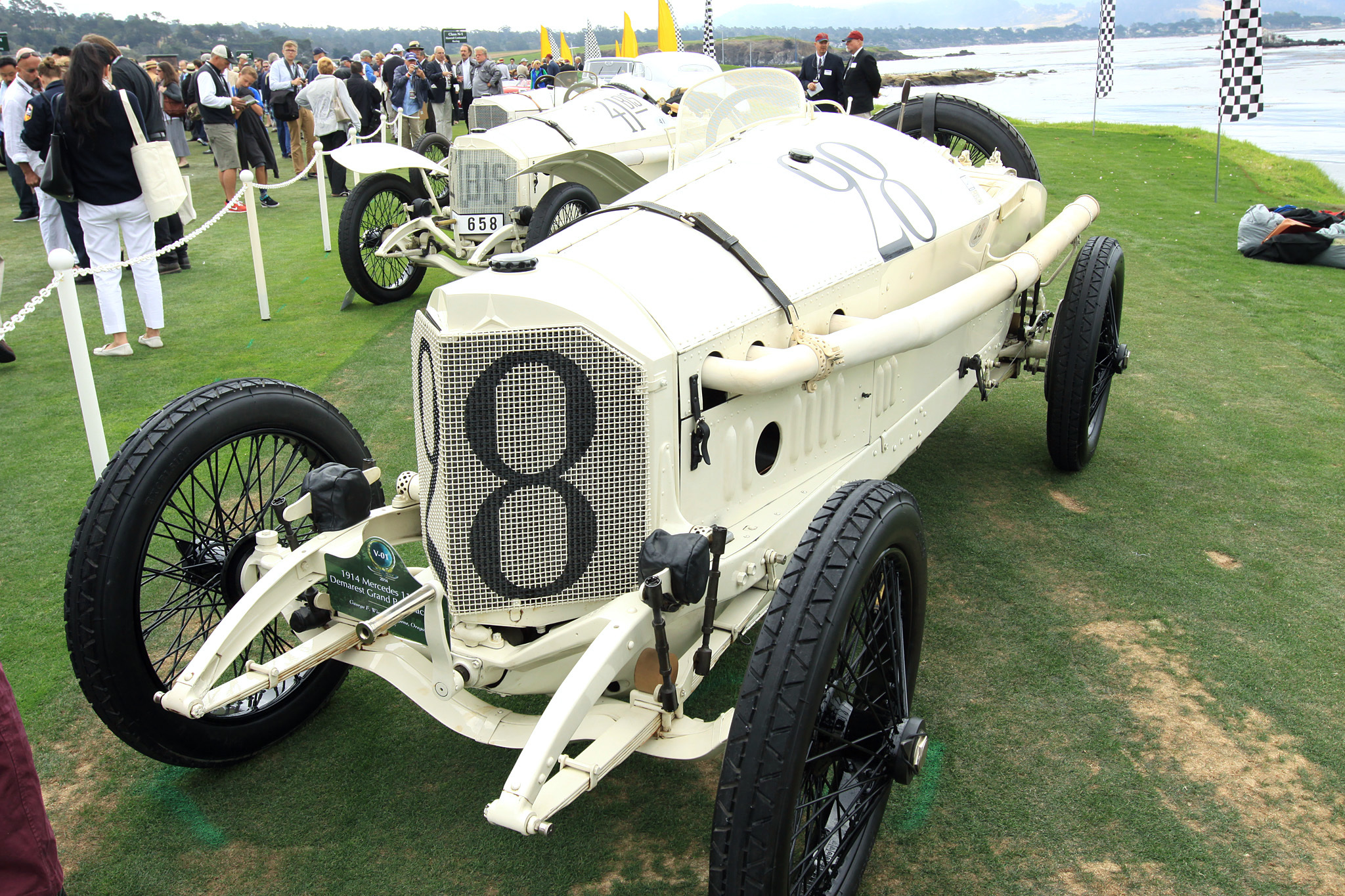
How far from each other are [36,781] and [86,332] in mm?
7025

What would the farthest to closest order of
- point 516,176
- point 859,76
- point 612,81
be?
1. point 859,76
2. point 612,81
3. point 516,176

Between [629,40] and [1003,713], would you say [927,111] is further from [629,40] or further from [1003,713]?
[629,40]

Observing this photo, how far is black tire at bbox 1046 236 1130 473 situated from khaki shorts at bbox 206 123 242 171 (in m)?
10.3

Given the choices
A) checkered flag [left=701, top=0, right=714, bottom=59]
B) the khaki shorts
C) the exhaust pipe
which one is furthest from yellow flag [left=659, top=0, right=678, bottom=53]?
the exhaust pipe

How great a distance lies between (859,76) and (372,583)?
12.2 metres

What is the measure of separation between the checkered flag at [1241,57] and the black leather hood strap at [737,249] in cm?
1047

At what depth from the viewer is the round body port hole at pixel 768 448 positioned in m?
3.08

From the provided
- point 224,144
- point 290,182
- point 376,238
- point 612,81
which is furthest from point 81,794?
A: point 224,144

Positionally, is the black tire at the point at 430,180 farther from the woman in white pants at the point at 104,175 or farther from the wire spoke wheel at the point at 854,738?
the wire spoke wheel at the point at 854,738

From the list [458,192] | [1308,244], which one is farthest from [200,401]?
[1308,244]

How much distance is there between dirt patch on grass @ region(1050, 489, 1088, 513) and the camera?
4.67 metres

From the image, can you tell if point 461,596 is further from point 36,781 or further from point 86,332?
point 86,332

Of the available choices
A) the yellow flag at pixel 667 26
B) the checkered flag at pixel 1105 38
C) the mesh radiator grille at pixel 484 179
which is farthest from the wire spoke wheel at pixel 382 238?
the checkered flag at pixel 1105 38

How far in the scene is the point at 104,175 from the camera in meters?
6.21
